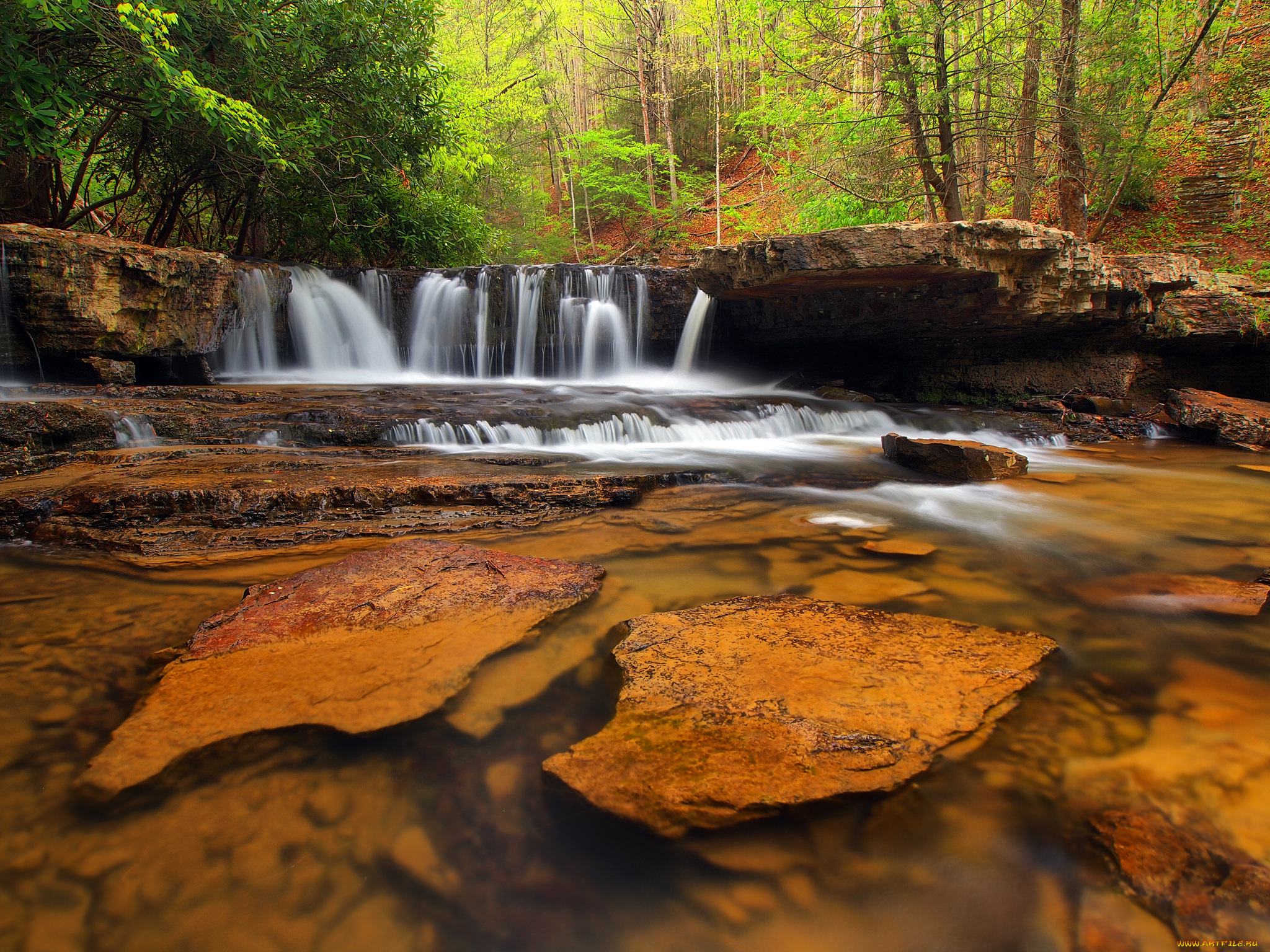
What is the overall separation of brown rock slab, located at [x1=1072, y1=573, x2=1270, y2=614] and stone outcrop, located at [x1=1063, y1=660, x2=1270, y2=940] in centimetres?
82

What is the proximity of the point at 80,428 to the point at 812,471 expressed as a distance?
6.61 metres

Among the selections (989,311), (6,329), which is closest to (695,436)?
(989,311)

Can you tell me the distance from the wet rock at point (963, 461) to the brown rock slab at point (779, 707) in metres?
3.71

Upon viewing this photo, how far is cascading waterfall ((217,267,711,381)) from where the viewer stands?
11.0 metres

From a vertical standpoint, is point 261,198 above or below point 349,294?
above

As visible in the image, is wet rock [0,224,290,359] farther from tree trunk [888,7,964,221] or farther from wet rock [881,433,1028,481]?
tree trunk [888,7,964,221]

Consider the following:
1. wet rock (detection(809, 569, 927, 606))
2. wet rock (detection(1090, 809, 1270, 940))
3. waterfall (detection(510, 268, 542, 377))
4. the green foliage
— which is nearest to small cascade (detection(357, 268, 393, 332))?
the green foliage

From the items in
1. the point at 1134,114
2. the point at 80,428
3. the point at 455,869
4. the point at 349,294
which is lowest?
the point at 455,869

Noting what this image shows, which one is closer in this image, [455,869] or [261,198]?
[455,869]

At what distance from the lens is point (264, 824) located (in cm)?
146

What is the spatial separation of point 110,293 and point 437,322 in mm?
5229

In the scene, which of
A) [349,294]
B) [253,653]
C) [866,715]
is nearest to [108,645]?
[253,653]

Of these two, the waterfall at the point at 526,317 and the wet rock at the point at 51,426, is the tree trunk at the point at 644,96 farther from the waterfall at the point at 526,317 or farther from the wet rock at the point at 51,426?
the wet rock at the point at 51,426

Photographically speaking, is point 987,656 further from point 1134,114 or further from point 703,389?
point 1134,114
